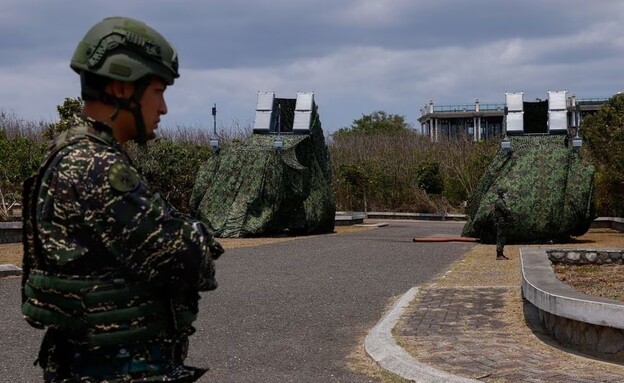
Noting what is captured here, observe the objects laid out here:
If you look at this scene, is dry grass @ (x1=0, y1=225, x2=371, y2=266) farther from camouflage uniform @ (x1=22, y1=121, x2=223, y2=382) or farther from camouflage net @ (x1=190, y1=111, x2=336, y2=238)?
camouflage uniform @ (x1=22, y1=121, x2=223, y2=382)

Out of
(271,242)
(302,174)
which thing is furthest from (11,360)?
(302,174)

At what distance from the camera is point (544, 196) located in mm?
20281

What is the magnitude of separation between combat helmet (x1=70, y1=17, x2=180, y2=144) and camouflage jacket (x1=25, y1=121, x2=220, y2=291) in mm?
162

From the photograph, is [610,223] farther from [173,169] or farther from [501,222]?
[173,169]

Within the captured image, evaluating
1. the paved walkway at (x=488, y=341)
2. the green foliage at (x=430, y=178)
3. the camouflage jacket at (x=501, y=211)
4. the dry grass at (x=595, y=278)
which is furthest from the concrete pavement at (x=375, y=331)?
the green foliage at (x=430, y=178)

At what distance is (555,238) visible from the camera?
2052cm

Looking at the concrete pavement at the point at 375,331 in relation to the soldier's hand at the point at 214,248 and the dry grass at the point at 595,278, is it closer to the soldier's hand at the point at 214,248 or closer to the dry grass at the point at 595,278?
the dry grass at the point at 595,278

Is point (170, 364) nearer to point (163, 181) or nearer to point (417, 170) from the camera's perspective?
point (163, 181)

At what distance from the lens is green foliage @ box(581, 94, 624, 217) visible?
87.0 ft

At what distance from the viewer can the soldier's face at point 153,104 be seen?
9.09ft

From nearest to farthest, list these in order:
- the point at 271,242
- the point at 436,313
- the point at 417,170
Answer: the point at 436,313 → the point at 271,242 → the point at 417,170

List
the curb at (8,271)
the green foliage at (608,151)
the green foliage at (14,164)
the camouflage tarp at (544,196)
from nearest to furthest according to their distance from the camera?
the curb at (8,271) < the camouflage tarp at (544,196) < the green foliage at (14,164) < the green foliage at (608,151)

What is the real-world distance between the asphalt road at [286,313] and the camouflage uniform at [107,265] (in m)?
3.99

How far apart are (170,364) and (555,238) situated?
18.8m
